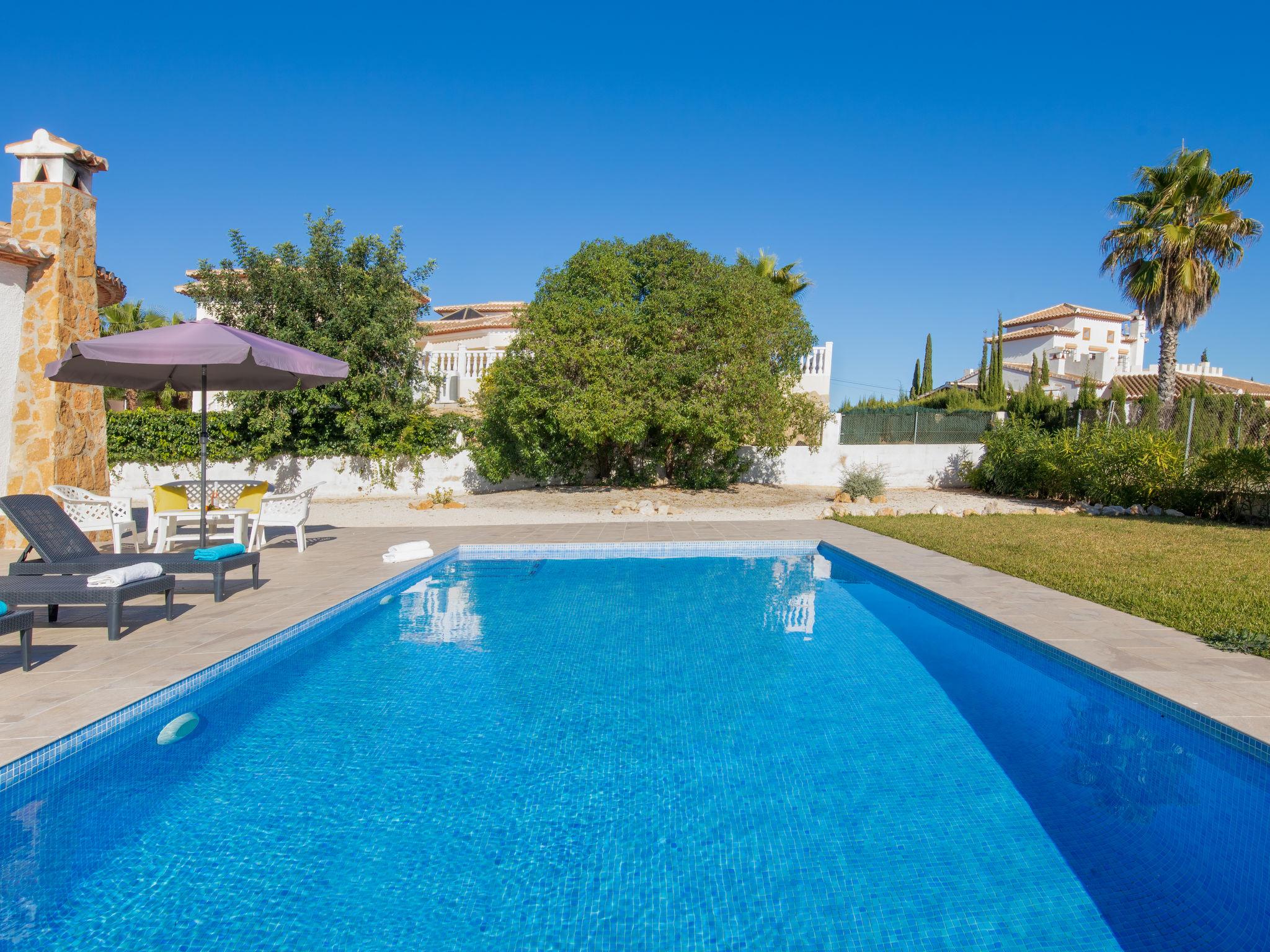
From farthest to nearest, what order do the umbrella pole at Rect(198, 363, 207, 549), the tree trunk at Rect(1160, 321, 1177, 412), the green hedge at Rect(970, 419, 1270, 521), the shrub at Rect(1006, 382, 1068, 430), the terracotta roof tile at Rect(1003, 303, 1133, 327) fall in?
1. the terracotta roof tile at Rect(1003, 303, 1133, 327)
2. the shrub at Rect(1006, 382, 1068, 430)
3. the tree trunk at Rect(1160, 321, 1177, 412)
4. the green hedge at Rect(970, 419, 1270, 521)
5. the umbrella pole at Rect(198, 363, 207, 549)

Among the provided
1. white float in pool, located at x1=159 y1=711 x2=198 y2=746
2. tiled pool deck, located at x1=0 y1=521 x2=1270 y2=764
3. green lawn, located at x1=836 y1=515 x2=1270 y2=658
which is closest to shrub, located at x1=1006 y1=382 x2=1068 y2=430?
green lawn, located at x1=836 y1=515 x2=1270 y2=658

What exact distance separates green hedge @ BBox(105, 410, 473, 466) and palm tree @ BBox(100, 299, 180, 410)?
4.86 m

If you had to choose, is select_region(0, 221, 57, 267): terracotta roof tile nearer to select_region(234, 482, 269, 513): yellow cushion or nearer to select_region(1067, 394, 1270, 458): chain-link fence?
select_region(234, 482, 269, 513): yellow cushion

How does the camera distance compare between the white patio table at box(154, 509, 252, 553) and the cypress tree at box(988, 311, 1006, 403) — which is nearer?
the white patio table at box(154, 509, 252, 553)

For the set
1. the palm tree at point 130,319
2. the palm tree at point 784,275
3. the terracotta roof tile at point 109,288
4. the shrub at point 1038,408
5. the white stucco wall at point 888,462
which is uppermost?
the palm tree at point 784,275

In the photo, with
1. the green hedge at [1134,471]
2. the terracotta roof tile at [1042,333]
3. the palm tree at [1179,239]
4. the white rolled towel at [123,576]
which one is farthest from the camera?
the terracotta roof tile at [1042,333]

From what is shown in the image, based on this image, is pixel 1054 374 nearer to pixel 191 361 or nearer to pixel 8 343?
pixel 191 361

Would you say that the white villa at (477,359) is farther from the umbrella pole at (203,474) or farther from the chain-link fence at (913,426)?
the umbrella pole at (203,474)

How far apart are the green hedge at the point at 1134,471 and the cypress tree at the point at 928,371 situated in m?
24.2

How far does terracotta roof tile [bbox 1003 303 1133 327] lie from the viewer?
43531mm

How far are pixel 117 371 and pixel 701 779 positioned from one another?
7925mm

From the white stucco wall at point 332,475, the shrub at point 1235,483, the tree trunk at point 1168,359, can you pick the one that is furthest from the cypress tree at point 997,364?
the white stucco wall at point 332,475

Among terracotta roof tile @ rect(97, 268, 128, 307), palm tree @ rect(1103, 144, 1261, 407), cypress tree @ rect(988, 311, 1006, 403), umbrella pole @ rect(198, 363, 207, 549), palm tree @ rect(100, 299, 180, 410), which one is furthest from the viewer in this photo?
cypress tree @ rect(988, 311, 1006, 403)

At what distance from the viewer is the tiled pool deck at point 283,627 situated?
12.5ft
